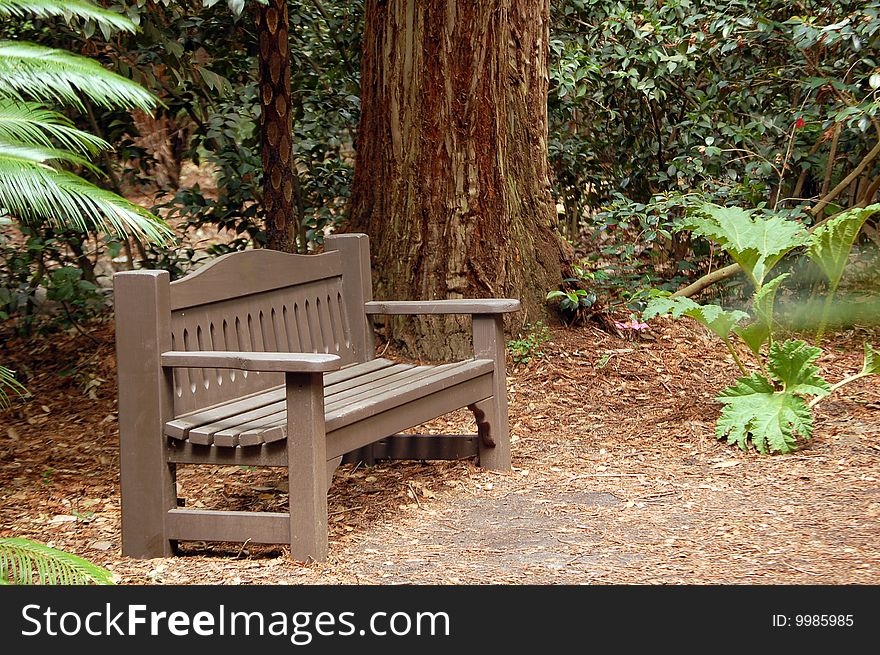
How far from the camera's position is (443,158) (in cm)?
607

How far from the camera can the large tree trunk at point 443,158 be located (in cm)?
601

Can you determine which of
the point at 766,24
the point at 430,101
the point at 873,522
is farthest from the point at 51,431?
A: the point at 766,24

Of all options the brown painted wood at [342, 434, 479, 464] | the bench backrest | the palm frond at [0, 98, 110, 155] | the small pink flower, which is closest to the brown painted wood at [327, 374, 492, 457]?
the brown painted wood at [342, 434, 479, 464]

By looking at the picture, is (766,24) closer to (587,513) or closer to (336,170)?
(336,170)

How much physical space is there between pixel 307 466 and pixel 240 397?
76cm

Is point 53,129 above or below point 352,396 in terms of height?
above

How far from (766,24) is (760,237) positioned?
2.11 metres

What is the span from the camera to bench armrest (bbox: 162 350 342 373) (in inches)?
135

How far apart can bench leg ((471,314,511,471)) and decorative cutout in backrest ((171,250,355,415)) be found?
24.5 inches

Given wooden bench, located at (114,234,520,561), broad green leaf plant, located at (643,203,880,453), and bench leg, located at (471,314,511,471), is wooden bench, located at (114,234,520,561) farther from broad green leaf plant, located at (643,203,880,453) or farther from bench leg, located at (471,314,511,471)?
broad green leaf plant, located at (643,203,880,453)

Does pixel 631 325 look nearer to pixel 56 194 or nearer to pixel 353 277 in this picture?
pixel 353 277

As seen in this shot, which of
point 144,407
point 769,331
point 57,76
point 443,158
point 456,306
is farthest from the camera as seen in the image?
point 443,158

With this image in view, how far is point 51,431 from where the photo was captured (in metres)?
6.22

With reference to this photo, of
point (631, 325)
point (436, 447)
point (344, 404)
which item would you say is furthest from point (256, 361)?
point (631, 325)
